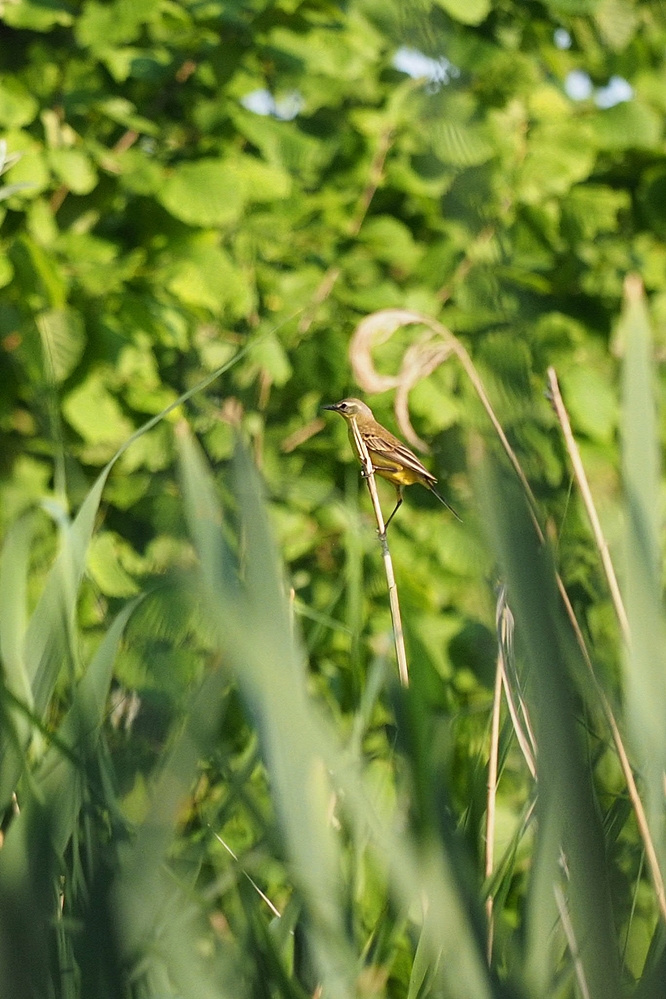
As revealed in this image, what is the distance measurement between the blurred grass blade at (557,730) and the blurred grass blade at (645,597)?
7 centimetres

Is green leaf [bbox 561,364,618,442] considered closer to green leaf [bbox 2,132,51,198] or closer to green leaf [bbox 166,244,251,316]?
green leaf [bbox 166,244,251,316]

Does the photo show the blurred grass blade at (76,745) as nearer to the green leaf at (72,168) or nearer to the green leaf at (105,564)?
the green leaf at (105,564)

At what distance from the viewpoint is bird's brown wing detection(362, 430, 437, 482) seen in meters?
0.57

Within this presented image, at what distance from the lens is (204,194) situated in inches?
61.6

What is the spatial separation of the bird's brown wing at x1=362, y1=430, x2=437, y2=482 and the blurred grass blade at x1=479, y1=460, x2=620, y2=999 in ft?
0.85

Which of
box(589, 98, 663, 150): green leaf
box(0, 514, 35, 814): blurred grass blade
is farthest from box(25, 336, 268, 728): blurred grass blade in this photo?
box(589, 98, 663, 150): green leaf

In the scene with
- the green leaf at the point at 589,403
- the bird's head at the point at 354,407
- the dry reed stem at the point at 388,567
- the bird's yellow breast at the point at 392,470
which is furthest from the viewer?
the green leaf at the point at 589,403

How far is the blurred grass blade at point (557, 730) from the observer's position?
0.27 meters

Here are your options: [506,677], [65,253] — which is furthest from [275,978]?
[65,253]

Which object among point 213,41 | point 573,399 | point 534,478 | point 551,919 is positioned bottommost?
point 573,399

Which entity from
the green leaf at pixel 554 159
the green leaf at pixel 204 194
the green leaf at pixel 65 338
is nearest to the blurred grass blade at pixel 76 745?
the green leaf at pixel 65 338

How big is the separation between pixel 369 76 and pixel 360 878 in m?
1.49

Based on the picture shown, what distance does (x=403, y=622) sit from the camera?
1.66 ft

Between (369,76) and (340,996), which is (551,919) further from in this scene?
(369,76)
